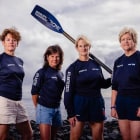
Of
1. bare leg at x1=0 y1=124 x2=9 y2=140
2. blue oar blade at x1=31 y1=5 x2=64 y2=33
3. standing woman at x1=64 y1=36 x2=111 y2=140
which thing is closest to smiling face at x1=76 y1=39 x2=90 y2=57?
standing woman at x1=64 y1=36 x2=111 y2=140

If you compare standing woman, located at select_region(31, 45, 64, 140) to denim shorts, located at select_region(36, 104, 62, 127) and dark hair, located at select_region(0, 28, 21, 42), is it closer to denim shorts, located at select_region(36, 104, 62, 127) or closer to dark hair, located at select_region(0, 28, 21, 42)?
denim shorts, located at select_region(36, 104, 62, 127)

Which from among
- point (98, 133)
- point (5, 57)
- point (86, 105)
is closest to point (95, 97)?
point (86, 105)

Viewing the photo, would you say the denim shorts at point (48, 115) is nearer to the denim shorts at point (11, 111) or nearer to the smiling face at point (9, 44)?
the denim shorts at point (11, 111)

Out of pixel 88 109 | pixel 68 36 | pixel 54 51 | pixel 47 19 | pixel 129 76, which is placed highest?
pixel 47 19

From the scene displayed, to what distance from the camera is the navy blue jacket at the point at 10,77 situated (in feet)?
22.0

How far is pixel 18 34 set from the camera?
22.9ft

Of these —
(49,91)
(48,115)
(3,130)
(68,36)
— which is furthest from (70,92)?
(68,36)

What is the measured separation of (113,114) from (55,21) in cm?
364

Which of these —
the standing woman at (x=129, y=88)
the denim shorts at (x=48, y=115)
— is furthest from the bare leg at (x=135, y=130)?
the denim shorts at (x=48, y=115)

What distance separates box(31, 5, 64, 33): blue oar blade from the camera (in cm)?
937

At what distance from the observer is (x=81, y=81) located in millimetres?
7020

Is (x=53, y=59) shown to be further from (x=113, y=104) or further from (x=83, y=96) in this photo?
(x=113, y=104)

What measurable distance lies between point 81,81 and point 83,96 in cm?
28

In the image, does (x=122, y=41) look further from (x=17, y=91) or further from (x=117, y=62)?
(x=17, y=91)
